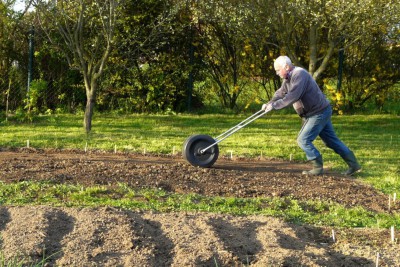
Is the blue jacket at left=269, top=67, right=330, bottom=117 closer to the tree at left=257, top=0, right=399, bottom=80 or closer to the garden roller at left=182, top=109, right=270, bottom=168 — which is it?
the garden roller at left=182, top=109, right=270, bottom=168

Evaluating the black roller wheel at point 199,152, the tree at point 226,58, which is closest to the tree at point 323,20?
the tree at point 226,58

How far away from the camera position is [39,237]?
504cm

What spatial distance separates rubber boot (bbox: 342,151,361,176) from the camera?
337 inches

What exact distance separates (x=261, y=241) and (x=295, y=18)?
925 centimetres

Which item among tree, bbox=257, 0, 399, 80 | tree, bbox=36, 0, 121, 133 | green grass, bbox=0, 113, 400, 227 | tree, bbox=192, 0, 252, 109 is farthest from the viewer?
tree, bbox=192, 0, 252, 109

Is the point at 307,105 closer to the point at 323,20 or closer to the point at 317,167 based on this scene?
the point at 317,167

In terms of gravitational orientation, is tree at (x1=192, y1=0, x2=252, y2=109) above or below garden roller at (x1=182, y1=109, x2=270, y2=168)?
above

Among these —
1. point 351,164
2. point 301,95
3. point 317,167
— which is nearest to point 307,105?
point 301,95

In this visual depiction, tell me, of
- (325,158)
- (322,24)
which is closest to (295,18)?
(322,24)

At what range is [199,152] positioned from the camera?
857cm

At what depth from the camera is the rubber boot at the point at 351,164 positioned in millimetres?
8555

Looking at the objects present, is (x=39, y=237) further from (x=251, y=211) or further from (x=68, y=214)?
(x=251, y=211)

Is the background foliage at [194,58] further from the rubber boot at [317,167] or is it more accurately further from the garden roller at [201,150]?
the rubber boot at [317,167]

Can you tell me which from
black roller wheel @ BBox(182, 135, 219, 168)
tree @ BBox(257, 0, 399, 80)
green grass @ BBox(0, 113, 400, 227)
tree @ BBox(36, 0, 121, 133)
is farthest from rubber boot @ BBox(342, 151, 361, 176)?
tree @ BBox(36, 0, 121, 133)
